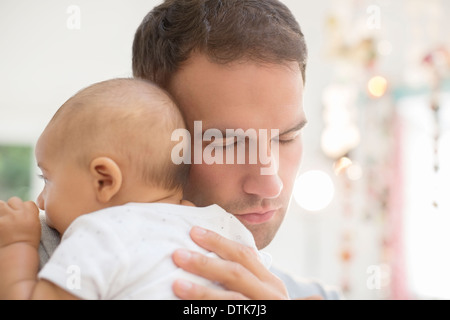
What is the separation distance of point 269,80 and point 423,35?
10.4 feet

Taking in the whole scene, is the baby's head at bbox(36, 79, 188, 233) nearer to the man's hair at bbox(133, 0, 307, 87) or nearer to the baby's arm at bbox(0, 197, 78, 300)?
the baby's arm at bbox(0, 197, 78, 300)

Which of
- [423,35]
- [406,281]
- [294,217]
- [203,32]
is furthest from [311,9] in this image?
[203,32]

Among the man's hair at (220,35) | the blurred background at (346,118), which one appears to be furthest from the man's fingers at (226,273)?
the blurred background at (346,118)

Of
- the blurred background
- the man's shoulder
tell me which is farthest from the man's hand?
the blurred background

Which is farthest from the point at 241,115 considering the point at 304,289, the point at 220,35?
the point at 304,289

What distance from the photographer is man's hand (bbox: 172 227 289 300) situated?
692 millimetres

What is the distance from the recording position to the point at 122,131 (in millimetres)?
770

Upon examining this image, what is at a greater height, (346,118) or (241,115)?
(241,115)

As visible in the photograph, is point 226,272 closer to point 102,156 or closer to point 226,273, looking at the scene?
point 226,273

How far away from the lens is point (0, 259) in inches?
27.0

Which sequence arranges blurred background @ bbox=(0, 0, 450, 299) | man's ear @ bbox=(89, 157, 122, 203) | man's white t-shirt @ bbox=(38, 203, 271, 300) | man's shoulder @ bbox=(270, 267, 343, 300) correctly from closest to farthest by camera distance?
man's white t-shirt @ bbox=(38, 203, 271, 300)
man's ear @ bbox=(89, 157, 122, 203)
man's shoulder @ bbox=(270, 267, 343, 300)
blurred background @ bbox=(0, 0, 450, 299)

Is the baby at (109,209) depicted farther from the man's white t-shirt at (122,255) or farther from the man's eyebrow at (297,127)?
the man's eyebrow at (297,127)

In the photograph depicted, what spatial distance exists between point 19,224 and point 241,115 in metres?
0.43
